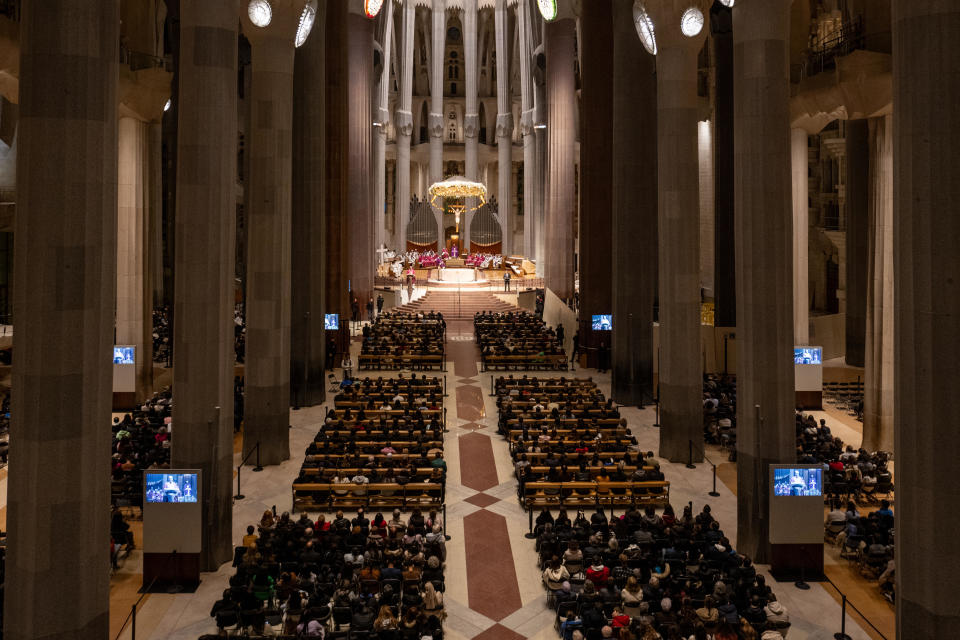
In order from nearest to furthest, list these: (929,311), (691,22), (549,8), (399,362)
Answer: (929,311) < (691,22) < (399,362) < (549,8)

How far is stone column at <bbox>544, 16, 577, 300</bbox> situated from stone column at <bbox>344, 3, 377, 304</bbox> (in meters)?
10.2

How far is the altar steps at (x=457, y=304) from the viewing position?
129 feet

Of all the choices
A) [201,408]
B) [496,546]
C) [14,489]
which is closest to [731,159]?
[496,546]

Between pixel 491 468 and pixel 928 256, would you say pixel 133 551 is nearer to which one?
pixel 491 468

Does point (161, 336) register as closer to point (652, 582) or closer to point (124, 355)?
point (124, 355)

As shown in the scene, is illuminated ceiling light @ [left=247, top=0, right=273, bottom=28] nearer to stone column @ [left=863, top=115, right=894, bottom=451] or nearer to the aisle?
the aisle

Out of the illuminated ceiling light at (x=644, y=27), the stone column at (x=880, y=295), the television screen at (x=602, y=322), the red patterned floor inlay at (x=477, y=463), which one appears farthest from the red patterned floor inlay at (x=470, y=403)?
the illuminated ceiling light at (x=644, y=27)

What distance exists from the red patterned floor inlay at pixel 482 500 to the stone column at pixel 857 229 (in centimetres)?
1704

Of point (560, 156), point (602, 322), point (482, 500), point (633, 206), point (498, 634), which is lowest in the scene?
point (498, 634)

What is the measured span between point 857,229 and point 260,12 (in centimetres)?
2083

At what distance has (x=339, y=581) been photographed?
380 inches

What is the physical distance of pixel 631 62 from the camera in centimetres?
2223

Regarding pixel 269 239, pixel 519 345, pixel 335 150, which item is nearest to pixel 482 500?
Result: pixel 269 239

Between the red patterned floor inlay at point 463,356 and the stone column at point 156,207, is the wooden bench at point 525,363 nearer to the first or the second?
the red patterned floor inlay at point 463,356
